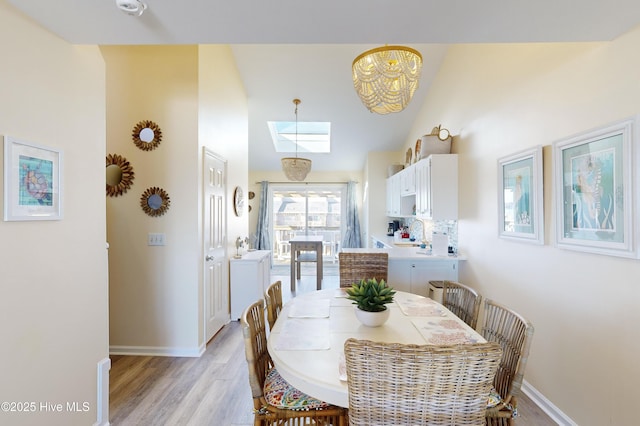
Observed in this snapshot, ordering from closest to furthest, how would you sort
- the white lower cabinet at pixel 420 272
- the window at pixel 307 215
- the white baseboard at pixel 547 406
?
1. the white baseboard at pixel 547 406
2. the white lower cabinet at pixel 420 272
3. the window at pixel 307 215

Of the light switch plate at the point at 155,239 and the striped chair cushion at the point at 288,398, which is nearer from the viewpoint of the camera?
the striped chair cushion at the point at 288,398

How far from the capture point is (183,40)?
1.67 m

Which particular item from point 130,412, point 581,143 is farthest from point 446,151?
point 130,412

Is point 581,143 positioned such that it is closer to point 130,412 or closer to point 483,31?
point 483,31

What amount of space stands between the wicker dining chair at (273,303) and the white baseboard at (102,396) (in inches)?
42.3

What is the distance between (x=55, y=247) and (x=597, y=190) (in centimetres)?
295

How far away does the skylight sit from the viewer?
5.92 m

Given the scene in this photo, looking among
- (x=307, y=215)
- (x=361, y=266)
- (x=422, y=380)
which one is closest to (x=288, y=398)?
(x=422, y=380)

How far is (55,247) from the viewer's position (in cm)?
157

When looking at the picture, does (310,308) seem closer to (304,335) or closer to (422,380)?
(304,335)

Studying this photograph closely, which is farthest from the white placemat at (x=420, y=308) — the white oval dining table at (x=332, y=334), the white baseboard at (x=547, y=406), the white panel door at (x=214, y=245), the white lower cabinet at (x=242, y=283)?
the white lower cabinet at (x=242, y=283)

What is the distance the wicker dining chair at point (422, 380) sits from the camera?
0.91m

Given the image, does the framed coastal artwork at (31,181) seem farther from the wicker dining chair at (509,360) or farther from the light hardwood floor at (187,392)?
the wicker dining chair at (509,360)

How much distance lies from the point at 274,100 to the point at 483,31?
3.69 metres
